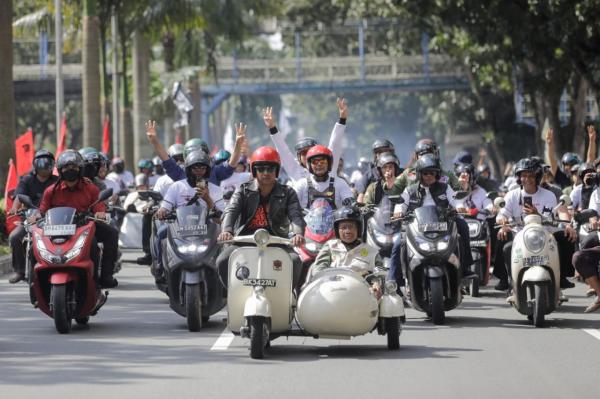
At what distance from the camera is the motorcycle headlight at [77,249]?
13.7m

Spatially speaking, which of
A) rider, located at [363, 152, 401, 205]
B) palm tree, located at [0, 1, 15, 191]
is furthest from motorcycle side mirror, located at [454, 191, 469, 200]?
palm tree, located at [0, 1, 15, 191]

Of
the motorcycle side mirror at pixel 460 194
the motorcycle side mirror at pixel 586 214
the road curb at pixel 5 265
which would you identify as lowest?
the road curb at pixel 5 265

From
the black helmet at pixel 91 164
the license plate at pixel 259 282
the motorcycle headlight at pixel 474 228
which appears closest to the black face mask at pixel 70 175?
the black helmet at pixel 91 164

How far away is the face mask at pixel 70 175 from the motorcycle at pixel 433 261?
3165mm

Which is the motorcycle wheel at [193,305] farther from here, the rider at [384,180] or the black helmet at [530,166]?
the rider at [384,180]

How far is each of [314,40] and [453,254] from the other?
5938cm

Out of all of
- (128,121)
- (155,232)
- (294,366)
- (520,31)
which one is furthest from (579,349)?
(128,121)

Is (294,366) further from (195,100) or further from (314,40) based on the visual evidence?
(314,40)

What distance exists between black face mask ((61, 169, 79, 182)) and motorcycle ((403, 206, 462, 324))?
317cm

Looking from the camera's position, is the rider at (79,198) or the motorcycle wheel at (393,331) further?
the rider at (79,198)

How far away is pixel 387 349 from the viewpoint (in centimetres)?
1266

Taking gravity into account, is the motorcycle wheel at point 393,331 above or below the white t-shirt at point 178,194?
below

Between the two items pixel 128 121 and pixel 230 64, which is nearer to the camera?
pixel 128 121

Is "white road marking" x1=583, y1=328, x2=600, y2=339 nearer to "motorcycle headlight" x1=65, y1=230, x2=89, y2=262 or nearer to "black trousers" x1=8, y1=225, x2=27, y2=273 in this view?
"motorcycle headlight" x1=65, y1=230, x2=89, y2=262
